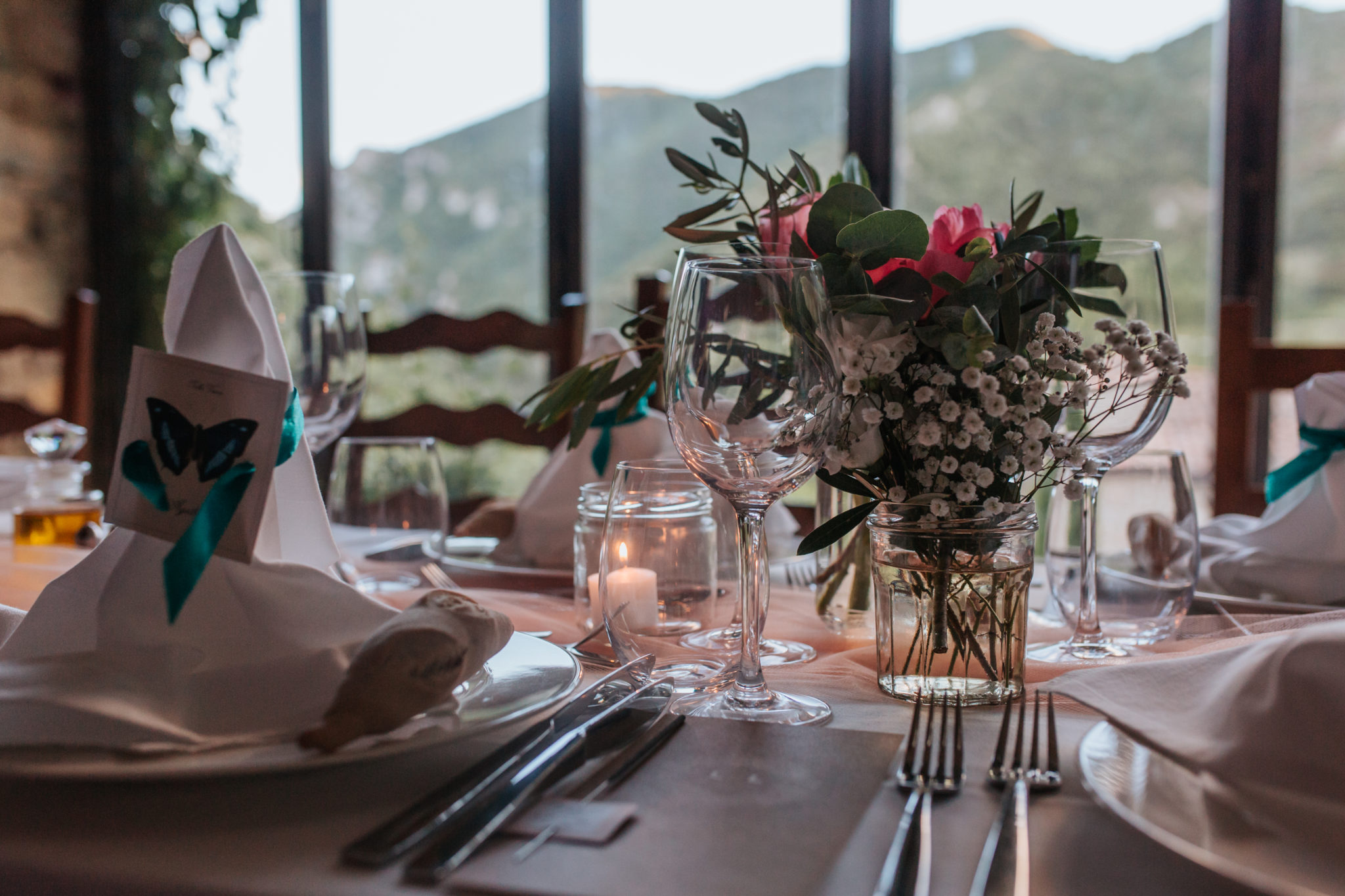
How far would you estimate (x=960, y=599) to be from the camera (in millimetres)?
613

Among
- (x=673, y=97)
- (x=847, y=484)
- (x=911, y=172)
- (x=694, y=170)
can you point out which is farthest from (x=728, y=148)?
(x=673, y=97)

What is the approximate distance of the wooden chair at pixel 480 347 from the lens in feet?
5.32

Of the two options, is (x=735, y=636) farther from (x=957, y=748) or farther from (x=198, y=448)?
(x=198, y=448)

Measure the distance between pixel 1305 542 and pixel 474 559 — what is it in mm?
715

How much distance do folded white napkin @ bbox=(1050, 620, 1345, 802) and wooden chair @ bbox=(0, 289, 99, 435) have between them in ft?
5.95

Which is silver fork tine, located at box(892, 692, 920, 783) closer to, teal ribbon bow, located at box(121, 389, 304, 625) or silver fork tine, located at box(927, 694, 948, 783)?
silver fork tine, located at box(927, 694, 948, 783)

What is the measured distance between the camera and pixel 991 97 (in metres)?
2.58

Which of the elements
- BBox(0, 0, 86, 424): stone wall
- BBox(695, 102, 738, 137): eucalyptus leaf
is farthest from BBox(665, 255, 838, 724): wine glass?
BBox(0, 0, 86, 424): stone wall

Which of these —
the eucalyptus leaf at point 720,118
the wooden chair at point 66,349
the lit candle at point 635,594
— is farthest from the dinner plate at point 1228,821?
the wooden chair at point 66,349

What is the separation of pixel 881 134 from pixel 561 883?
2450mm

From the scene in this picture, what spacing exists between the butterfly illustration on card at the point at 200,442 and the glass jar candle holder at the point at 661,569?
22 cm

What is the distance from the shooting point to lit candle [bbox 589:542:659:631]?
62 cm

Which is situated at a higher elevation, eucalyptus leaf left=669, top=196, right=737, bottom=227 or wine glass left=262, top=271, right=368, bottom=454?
eucalyptus leaf left=669, top=196, right=737, bottom=227

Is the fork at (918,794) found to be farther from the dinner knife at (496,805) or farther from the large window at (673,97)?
the large window at (673,97)
